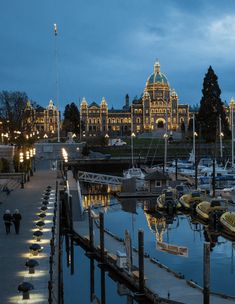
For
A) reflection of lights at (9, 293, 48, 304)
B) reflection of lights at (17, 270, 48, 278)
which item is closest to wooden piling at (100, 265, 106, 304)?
reflection of lights at (17, 270, 48, 278)

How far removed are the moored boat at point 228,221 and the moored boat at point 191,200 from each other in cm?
987

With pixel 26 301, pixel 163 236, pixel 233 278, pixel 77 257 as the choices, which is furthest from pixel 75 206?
pixel 26 301

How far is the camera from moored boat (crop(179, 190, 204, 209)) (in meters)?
49.8

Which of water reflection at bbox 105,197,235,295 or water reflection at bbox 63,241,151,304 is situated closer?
water reflection at bbox 63,241,151,304

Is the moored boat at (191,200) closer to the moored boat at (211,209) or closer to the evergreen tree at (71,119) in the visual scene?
the moored boat at (211,209)

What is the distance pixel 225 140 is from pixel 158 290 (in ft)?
358

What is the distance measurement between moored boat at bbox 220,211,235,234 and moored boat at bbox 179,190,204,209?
987 cm

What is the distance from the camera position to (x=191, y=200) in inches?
1983

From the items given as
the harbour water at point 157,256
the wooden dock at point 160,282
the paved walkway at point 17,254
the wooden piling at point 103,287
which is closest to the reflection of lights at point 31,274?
the paved walkway at point 17,254

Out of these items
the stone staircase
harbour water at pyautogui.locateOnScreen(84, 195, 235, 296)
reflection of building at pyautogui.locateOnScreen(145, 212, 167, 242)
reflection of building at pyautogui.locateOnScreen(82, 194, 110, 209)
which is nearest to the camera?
harbour water at pyautogui.locateOnScreen(84, 195, 235, 296)

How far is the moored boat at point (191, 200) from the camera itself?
49.8 metres

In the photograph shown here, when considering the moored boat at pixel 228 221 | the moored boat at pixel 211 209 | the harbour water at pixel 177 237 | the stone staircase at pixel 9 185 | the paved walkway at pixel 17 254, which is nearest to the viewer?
the paved walkway at pixel 17 254

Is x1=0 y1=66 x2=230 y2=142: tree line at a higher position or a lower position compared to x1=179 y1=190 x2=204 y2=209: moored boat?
higher

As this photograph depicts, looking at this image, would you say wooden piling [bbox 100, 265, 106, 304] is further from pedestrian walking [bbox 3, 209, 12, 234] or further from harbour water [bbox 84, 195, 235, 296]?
pedestrian walking [bbox 3, 209, 12, 234]
